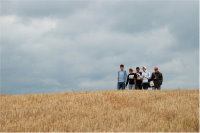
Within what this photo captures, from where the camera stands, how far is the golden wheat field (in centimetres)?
1165

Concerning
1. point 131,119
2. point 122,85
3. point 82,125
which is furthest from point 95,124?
point 122,85

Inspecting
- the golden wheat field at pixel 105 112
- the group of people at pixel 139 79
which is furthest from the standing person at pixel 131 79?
the golden wheat field at pixel 105 112

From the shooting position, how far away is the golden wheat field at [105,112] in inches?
459

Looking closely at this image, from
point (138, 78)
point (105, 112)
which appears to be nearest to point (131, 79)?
point (138, 78)

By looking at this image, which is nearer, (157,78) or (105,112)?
(105,112)

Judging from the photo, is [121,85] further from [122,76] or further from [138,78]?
[138,78]

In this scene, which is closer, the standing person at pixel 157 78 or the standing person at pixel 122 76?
the standing person at pixel 122 76

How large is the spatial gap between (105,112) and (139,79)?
6935mm

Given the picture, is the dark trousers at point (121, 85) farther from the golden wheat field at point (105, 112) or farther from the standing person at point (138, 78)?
the golden wheat field at point (105, 112)

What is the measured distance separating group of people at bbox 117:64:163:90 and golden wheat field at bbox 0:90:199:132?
7.79 ft

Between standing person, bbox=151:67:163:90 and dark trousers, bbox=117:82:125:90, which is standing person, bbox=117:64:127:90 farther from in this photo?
standing person, bbox=151:67:163:90

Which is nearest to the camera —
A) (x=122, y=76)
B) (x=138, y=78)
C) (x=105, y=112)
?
(x=105, y=112)

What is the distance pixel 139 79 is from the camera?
20.1 m

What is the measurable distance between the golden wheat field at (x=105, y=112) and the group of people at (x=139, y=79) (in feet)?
7.79
